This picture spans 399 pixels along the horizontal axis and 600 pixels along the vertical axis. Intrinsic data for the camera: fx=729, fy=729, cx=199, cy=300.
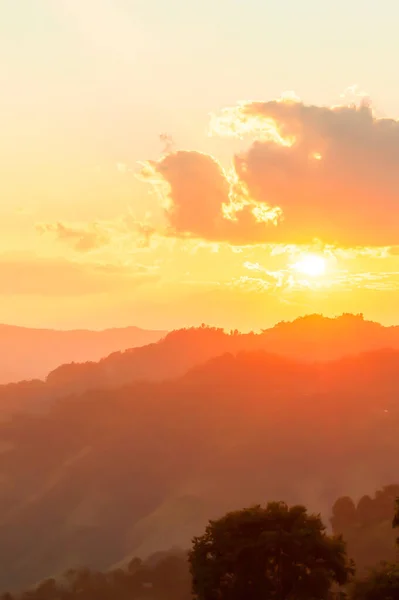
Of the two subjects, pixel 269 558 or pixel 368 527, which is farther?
pixel 368 527

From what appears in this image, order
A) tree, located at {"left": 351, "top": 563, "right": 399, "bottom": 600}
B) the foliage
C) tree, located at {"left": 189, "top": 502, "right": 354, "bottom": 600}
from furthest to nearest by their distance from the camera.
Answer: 1. the foliage
2. tree, located at {"left": 189, "top": 502, "right": 354, "bottom": 600}
3. tree, located at {"left": 351, "top": 563, "right": 399, "bottom": 600}

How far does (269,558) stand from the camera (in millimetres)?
66438

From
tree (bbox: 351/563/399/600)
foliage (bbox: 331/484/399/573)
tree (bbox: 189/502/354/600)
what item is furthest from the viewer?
foliage (bbox: 331/484/399/573)

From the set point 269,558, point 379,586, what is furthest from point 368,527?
point 379,586

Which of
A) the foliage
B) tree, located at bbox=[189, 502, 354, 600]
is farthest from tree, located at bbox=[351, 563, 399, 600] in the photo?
the foliage

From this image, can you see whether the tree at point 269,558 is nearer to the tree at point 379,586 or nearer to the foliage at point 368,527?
the tree at point 379,586

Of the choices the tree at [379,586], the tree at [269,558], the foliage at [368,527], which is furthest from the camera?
the foliage at [368,527]

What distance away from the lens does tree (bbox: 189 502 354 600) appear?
2562 inches

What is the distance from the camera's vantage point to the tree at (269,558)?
65062mm

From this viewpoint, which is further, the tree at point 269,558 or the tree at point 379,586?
the tree at point 269,558

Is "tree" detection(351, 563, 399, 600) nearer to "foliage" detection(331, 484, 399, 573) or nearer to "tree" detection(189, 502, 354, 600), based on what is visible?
"tree" detection(189, 502, 354, 600)

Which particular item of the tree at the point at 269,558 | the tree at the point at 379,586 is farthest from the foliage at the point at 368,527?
the tree at the point at 379,586

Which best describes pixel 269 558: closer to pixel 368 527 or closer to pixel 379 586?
pixel 379 586

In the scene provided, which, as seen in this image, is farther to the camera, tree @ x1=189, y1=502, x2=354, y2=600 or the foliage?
the foliage
